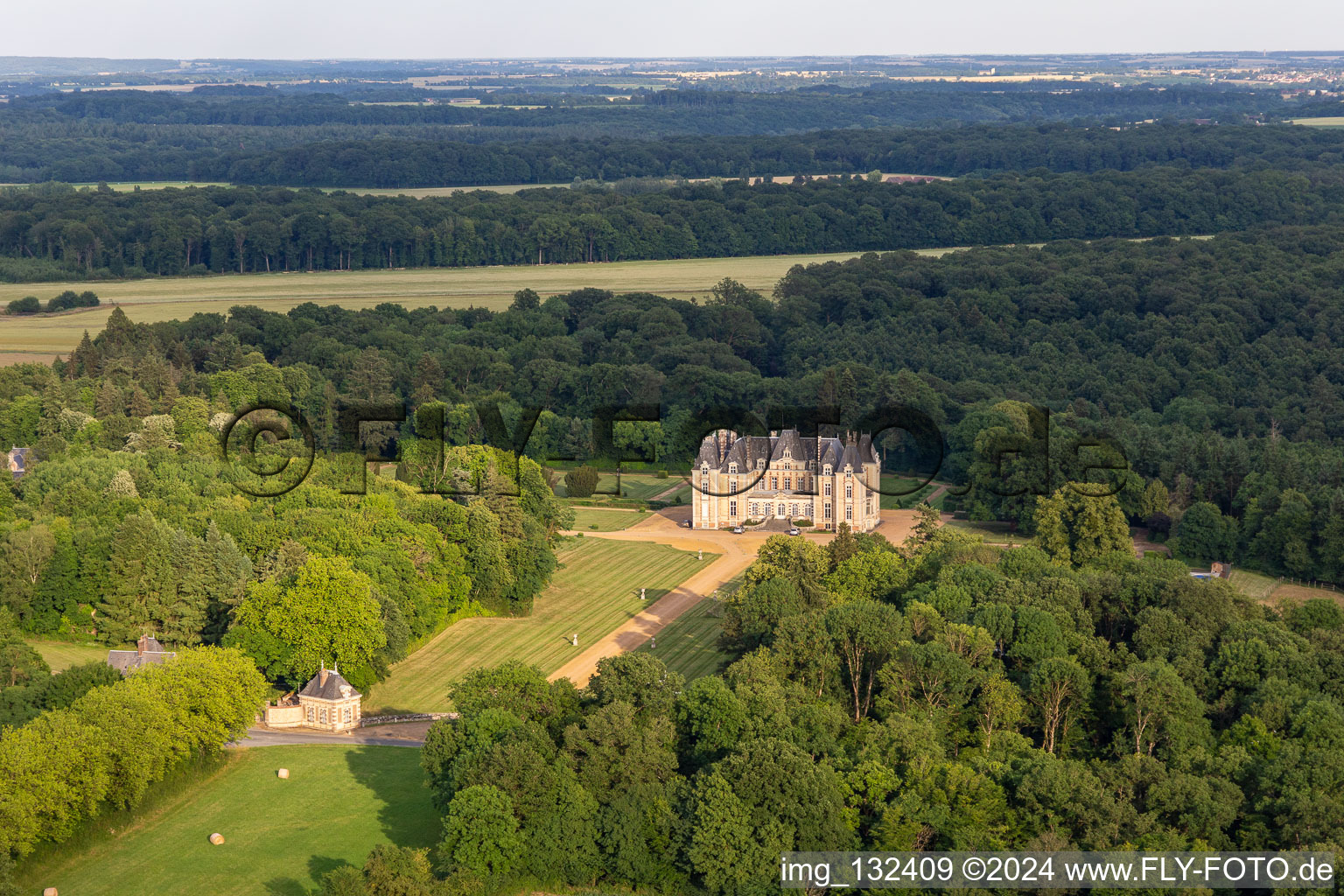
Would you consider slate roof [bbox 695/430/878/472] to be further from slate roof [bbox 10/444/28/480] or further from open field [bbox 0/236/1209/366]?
open field [bbox 0/236/1209/366]

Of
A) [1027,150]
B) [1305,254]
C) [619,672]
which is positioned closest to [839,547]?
[619,672]

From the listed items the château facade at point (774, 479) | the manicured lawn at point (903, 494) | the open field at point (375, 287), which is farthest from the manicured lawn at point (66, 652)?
the open field at point (375, 287)

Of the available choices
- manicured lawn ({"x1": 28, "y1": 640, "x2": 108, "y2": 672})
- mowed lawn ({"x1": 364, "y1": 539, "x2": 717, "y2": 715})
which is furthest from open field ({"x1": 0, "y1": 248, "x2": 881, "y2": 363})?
manicured lawn ({"x1": 28, "y1": 640, "x2": 108, "y2": 672})

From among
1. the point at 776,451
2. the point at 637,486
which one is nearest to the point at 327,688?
the point at 776,451

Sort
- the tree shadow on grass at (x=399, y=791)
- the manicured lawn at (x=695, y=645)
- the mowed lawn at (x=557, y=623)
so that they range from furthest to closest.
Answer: the manicured lawn at (x=695, y=645), the mowed lawn at (x=557, y=623), the tree shadow on grass at (x=399, y=791)

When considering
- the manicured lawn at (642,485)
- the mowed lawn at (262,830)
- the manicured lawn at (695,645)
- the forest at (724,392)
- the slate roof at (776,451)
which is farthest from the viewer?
Answer: the manicured lawn at (642,485)

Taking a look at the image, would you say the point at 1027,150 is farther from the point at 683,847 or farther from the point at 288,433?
the point at 683,847

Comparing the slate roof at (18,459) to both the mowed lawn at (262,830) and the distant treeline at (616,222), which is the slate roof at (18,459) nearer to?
the mowed lawn at (262,830)
